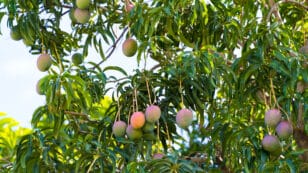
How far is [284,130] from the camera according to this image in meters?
2.52

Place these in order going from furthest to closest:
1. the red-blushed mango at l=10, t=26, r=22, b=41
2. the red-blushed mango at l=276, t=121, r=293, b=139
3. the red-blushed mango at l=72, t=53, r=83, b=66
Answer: the red-blushed mango at l=72, t=53, r=83, b=66
the red-blushed mango at l=10, t=26, r=22, b=41
the red-blushed mango at l=276, t=121, r=293, b=139

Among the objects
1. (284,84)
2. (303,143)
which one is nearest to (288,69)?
(284,84)

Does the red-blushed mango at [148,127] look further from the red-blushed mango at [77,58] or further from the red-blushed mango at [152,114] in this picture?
the red-blushed mango at [77,58]

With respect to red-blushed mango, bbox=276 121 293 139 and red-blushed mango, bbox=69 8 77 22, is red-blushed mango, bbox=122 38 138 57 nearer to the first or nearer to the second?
red-blushed mango, bbox=69 8 77 22

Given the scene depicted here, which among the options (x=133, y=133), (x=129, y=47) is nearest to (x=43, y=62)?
(x=129, y=47)

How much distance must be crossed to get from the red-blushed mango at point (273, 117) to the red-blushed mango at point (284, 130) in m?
0.02

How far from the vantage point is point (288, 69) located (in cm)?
248

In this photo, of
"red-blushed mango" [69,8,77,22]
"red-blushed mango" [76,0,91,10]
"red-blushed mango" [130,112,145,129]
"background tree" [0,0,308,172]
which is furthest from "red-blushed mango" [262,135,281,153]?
"red-blushed mango" [69,8,77,22]

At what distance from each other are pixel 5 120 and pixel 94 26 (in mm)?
1628

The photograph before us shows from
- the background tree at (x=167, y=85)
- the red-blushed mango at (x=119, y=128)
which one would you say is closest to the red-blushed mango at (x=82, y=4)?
the background tree at (x=167, y=85)

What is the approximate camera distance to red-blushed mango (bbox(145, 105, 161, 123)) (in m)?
2.56

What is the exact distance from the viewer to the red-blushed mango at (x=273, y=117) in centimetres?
252

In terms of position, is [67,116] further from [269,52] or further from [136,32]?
[269,52]

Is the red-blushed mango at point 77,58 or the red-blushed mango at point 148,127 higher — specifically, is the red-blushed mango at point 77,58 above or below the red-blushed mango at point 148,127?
above
